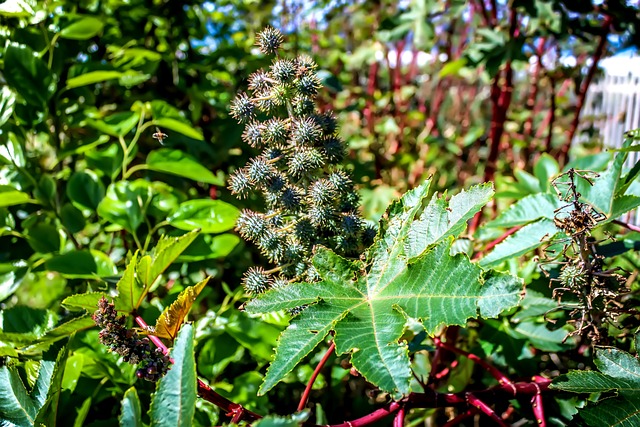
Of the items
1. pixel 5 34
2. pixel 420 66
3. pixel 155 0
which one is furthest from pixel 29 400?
pixel 420 66

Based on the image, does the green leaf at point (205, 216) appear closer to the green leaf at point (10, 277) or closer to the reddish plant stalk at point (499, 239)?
the green leaf at point (10, 277)

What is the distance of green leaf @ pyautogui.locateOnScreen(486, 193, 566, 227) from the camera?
1.18 meters

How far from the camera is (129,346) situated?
2.54 ft

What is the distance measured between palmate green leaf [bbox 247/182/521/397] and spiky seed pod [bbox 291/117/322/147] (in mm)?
188

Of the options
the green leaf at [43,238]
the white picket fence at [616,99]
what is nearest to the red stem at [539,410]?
the green leaf at [43,238]

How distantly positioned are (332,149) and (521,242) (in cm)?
43

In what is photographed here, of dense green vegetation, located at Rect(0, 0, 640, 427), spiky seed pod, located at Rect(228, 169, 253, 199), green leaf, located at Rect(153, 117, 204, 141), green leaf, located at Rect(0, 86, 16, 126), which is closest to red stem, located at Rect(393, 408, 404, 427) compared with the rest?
dense green vegetation, located at Rect(0, 0, 640, 427)

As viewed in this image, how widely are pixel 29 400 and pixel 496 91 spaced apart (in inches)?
80.5

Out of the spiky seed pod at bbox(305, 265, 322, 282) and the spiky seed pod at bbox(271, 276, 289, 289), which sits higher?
the spiky seed pod at bbox(305, 265, 322, 282)

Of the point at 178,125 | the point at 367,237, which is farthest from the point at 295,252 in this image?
the point at 178,125

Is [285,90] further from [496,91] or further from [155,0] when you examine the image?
[496,91]

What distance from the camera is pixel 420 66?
18.4 ft

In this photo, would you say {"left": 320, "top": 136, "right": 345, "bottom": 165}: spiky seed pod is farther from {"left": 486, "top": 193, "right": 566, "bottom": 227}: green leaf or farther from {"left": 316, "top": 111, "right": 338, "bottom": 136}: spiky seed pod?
{"left": 486, "top": 193, "right": 566, "bottom": 227}: green leaf

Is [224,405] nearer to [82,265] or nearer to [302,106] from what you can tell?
[302,106]
